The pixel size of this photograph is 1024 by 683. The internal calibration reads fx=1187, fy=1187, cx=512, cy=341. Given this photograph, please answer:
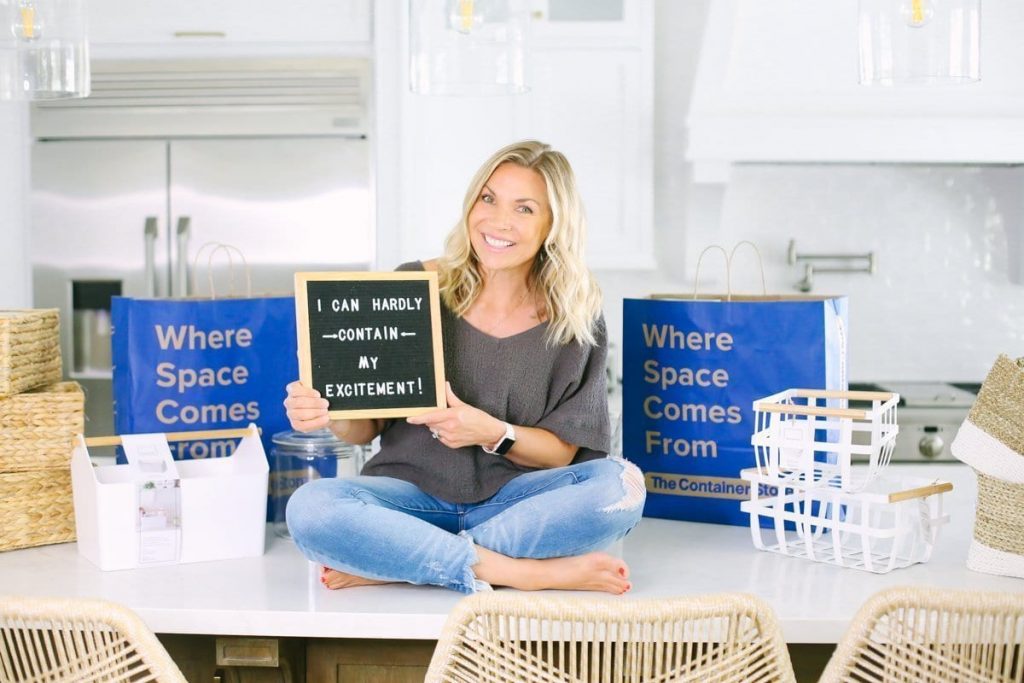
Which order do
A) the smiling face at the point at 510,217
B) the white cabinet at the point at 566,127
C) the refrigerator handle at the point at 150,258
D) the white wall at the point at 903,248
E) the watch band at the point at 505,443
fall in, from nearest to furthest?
the watch band at the point at 505,443 < the smiling face at the point at 510,217 < the white cabinet at the point at 566,127 < the refrigerator handle at the point at 150,258 < the white wall at the point at 903,248

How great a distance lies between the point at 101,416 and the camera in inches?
159

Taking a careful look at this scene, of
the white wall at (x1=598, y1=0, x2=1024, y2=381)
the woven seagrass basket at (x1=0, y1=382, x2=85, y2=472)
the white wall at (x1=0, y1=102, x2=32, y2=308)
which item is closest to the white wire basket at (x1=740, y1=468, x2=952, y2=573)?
the woven seagrass basket at (x1=0, y1=382, x2=85, y2=472)

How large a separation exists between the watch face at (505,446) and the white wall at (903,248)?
7.17 ft

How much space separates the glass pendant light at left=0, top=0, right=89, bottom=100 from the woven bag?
1.64 meters

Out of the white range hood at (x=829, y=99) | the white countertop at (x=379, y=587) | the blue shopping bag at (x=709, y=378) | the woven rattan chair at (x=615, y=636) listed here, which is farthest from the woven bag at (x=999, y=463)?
the white range hood at (x=829, y=99)

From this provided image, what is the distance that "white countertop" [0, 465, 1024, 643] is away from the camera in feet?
5.77

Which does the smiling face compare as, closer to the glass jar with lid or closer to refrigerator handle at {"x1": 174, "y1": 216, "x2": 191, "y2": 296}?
the glass jar with lid

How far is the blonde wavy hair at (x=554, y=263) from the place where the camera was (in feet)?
7.30

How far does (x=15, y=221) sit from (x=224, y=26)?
39.7 inches

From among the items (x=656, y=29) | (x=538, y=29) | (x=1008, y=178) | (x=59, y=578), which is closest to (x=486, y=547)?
(x=59, y=578)

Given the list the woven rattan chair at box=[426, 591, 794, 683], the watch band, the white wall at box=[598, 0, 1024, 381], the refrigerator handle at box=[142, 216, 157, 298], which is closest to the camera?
the woven rattan chair at box=[426, 591, 794, 683]

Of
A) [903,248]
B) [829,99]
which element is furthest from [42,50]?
[903,248]

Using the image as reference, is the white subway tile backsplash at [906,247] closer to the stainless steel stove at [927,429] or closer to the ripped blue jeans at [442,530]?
the stainless steel stove at [927,429]

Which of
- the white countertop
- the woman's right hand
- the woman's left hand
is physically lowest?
the white countertop
